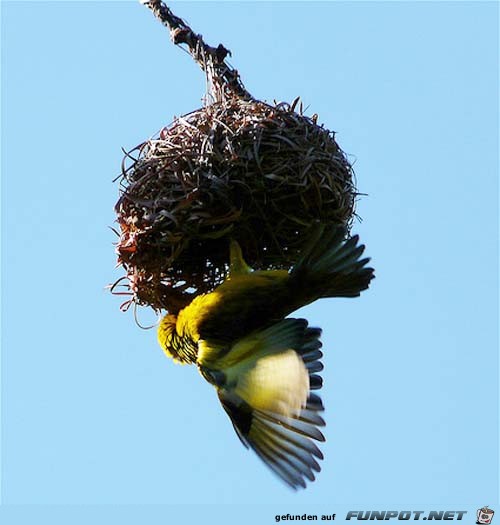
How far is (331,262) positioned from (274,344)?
0.33 m

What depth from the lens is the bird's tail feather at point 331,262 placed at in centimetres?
495

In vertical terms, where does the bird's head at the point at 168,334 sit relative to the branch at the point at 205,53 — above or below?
below

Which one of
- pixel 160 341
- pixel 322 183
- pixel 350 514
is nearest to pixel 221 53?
pixel 322 183

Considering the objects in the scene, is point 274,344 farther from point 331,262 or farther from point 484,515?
point 484,515

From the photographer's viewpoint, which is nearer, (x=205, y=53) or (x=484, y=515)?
(x=205, y=53)

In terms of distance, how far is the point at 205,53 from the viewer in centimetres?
553

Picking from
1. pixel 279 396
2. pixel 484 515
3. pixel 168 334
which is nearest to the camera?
pixel 279 396

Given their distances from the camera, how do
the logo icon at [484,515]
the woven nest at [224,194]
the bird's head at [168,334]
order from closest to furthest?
1. the woven nest at [224,194]
2. the bird's head at [168,334]
3. the logo icon at [484,515]

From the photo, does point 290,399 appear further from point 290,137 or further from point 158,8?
point 158,8

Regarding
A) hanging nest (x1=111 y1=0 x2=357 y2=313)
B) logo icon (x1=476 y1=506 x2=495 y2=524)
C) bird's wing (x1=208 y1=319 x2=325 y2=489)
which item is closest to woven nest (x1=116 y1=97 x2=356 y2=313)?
hanging nest (x1=111 y1=0 x2=357 y2=313)

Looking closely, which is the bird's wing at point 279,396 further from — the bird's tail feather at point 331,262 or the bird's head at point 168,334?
the bird's head at point 168,334

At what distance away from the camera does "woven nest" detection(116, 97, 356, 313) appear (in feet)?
16.6

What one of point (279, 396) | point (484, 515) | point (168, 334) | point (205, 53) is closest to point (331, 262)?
point (279, 396)

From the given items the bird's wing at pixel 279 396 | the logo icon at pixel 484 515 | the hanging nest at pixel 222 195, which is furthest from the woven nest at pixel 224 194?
the logo icon at pixel 484 515
